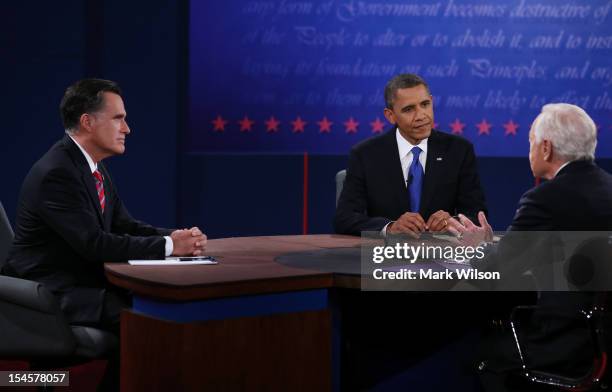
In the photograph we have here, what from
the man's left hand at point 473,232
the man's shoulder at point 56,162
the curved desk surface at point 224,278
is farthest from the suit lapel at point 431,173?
the man's shoulder at point 56,162

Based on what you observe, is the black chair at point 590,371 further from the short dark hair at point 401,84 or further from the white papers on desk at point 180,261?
the short dark hair at point 401,84

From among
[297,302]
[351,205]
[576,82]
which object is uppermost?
[576,82]

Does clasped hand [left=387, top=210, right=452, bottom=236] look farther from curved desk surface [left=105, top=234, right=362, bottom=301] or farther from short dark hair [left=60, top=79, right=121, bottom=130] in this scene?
short dark hair [left=60, top=79, right=121, bottom=130]

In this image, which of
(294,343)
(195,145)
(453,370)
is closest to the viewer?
(294,343)

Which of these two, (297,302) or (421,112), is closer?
(297,302)

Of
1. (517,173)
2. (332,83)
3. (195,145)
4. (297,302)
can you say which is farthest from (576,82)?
(297,302)

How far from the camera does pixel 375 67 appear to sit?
5.43 m

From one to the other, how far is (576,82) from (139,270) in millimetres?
3824

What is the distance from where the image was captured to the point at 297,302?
2.51 metres

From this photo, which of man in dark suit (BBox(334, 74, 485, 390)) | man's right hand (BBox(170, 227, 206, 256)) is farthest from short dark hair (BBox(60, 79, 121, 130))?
man in dark suit (BBox(334, 74, 485, 390))

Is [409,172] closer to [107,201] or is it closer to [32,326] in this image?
[107,201]

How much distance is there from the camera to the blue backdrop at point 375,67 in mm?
5324

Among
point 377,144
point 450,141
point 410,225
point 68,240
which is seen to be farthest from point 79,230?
point 450,141

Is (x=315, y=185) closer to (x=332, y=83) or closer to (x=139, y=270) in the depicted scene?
(x=332, y=83)
